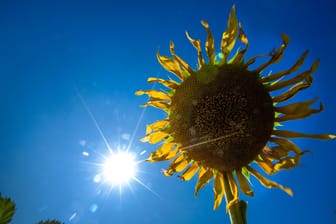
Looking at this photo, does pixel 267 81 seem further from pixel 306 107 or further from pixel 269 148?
pixel 269 148

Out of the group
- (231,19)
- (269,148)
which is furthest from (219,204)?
(231,19)

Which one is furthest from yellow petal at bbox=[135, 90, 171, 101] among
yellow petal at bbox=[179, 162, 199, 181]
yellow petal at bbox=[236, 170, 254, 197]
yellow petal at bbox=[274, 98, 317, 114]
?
yellow petal at bbox=[274, 98, 317, 114]

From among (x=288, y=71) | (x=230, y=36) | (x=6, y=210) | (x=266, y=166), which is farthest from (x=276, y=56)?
(x=6, y=210)

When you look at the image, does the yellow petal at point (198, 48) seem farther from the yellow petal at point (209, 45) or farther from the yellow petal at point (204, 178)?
the yellow petal at point (204, 178)

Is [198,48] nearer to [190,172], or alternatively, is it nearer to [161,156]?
[161,156]

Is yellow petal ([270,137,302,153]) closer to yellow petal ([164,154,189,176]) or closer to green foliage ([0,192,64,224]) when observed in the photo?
yellow petal ([164,154,189,176])

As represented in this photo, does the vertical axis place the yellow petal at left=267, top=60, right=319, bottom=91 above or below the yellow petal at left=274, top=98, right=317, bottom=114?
above
